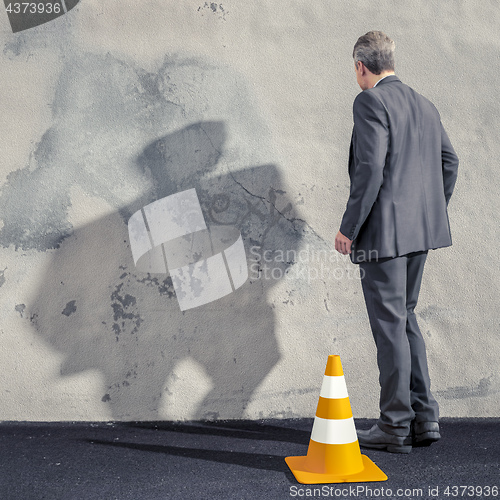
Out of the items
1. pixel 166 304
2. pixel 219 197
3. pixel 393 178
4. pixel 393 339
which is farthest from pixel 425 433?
pixel 219 197

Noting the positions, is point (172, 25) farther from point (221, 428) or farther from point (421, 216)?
point (221, 428)

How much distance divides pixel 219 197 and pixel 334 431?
1.30 metres

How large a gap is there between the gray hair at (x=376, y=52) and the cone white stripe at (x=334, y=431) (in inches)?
57.4

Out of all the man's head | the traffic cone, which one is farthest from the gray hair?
the traffic cone

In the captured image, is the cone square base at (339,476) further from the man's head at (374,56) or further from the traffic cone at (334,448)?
the man's head at (374,56)

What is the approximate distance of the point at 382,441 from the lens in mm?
2193

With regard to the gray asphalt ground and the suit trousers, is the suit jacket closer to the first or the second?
the suit trousers

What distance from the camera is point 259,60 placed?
8.93 ft

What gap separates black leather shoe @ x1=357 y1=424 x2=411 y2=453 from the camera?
2170mm

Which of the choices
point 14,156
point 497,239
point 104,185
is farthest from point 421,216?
point 14,156

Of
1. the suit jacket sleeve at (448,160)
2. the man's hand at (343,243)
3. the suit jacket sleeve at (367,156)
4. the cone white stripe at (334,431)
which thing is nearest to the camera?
the cone white stripe at (334,431)

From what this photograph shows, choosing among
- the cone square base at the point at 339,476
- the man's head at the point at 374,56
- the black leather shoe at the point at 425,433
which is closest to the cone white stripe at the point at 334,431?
the cone square base at the point at 339,476

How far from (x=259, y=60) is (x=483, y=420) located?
2168 mm

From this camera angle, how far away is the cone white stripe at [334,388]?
6.60 ft
